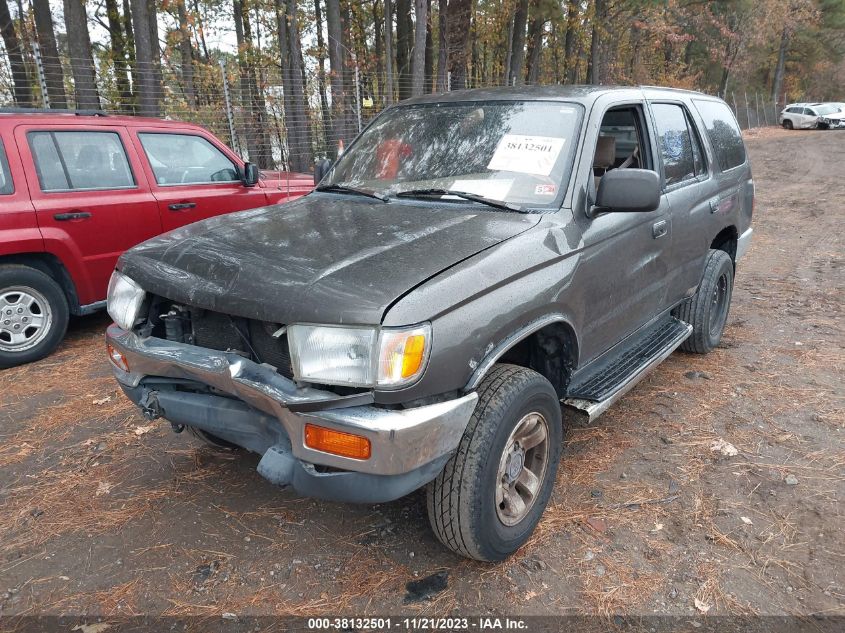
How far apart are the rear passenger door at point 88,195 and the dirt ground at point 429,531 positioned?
1.17m

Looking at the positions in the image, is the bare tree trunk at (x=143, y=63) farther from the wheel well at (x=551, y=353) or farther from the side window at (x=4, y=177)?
the wheel well at (x=551, y=353)

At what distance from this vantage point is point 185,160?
5.87m

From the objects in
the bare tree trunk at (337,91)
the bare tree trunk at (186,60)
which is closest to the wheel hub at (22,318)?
the bare tree trunk at (337,91)

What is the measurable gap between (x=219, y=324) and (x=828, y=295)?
6460 mm

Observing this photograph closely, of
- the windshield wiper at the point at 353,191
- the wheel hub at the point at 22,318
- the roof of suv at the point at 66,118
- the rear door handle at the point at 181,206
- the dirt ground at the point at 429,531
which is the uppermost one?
the roof of suv at the point at 66,118

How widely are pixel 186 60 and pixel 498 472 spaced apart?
66.0 feet

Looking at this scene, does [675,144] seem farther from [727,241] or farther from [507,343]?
[507,343]

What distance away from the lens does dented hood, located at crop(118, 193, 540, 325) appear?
7.13ft

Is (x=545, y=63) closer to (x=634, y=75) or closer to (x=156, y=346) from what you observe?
(x=634, y=75)

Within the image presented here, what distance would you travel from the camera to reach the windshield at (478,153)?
3.04m

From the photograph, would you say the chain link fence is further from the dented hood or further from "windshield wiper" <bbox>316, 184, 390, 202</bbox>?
the dented hood

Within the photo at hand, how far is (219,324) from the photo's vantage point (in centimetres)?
255

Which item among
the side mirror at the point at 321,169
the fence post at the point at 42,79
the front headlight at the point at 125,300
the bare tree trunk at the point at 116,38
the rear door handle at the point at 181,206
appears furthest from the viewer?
the bare tree trunk at the point at 116,38

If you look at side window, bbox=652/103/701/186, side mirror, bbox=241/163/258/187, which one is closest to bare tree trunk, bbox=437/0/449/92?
side mirror, bbox=241/163/258/187
